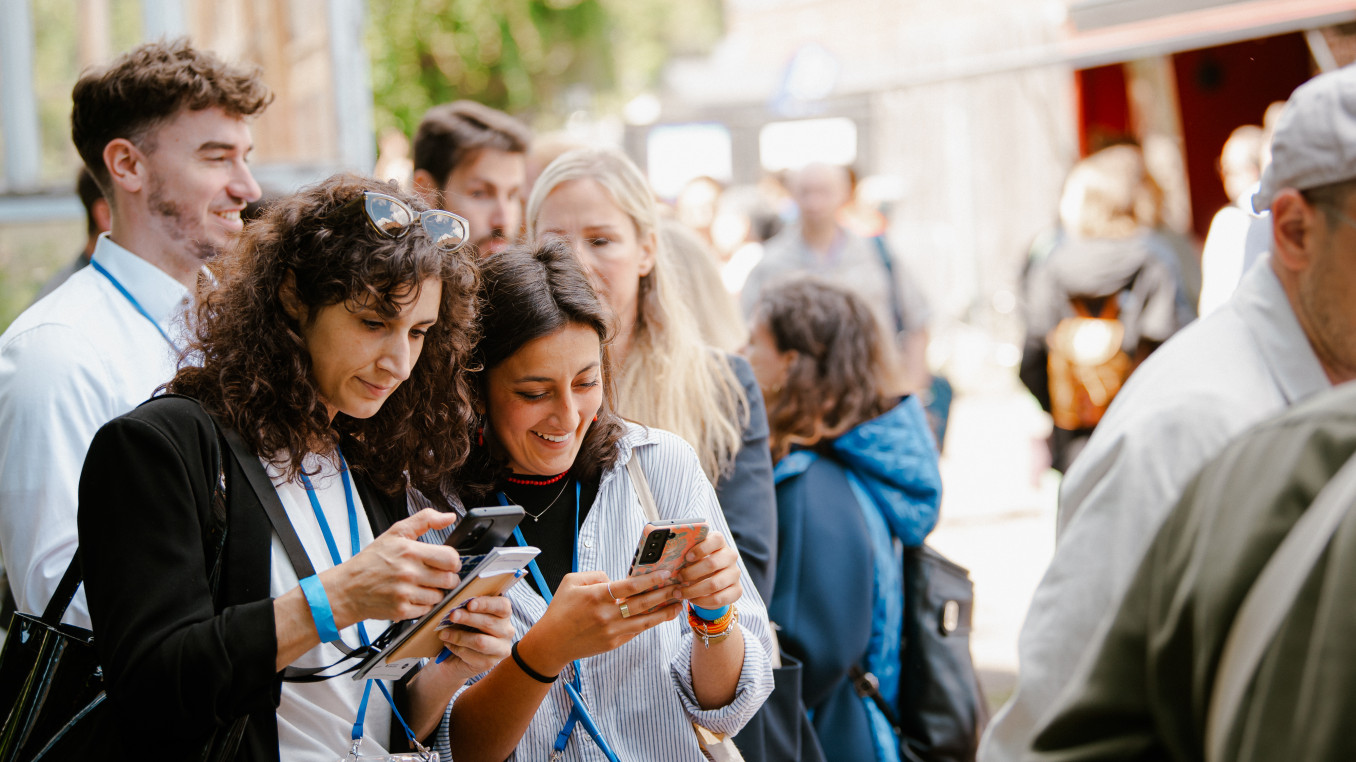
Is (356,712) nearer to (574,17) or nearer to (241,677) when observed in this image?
(241,677)

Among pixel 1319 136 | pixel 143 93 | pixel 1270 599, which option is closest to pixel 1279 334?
pixel 1319 136

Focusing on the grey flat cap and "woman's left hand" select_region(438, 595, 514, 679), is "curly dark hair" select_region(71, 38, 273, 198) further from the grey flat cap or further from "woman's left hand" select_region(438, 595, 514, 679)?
the grey flat cap

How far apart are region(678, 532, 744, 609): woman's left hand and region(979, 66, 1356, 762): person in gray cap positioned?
547mm

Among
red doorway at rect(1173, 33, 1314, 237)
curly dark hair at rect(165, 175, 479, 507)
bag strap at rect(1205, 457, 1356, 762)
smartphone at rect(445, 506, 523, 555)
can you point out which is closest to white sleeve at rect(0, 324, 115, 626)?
curly dark hair at rect(165, 175, 479, 507)

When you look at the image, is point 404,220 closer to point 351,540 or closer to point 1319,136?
point 351,540

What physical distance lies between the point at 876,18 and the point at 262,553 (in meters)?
23.1

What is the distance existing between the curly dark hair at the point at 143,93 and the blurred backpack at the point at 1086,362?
15.4ft

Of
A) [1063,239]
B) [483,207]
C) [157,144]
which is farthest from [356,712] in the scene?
[1063,239]

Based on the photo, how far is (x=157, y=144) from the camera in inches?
115

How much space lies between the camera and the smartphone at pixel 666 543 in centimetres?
189

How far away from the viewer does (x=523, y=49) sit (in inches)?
806

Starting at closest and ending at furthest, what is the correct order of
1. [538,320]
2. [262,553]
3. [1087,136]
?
[262,553], [538,320], [1087,136]

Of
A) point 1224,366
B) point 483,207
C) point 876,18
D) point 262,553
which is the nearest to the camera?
point 1224,366

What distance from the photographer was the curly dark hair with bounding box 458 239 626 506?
7.63 ft
